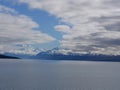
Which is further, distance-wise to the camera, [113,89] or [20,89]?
[113,89]

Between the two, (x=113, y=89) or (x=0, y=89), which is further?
(x=113, y=89)

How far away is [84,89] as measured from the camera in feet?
228

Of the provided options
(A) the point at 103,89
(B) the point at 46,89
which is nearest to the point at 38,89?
(B) the point at 46,89

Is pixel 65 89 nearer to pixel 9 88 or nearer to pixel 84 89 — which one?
pixel 84 89

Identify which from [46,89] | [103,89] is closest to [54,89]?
[46,89]

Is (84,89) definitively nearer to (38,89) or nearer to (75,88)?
(75,88)

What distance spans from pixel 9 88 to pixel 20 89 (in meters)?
3.84

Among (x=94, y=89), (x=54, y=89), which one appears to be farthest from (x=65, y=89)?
(x=94, y=89)

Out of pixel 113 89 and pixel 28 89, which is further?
pixel 113 89

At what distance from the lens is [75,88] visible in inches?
2805

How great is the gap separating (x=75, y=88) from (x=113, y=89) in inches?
373

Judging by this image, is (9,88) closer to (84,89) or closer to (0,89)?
(0,89)

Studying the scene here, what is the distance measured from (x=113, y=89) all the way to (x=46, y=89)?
1687cm

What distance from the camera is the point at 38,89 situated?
6812cm
